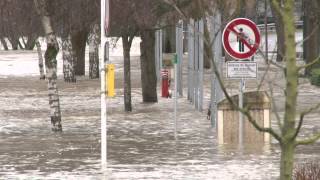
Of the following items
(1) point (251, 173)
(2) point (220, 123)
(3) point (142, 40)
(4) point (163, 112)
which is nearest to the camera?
(1) point (251, 173)

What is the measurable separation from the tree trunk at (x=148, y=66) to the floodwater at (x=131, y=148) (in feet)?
1.16

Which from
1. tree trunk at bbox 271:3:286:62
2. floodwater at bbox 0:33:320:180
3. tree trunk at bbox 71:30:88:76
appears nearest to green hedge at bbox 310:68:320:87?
tree trunk at bbox 271:3:286:62

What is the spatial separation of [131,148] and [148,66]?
9698 mm

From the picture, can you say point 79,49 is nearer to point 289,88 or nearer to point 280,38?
point 280,38

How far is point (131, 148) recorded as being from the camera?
13883 mm

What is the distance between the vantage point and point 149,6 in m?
18.3

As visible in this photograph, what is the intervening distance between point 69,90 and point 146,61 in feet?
25.5

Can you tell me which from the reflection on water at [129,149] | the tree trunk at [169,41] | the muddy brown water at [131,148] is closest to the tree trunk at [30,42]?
the tree trunk at [169,41]

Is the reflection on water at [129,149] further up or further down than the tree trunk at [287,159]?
further down

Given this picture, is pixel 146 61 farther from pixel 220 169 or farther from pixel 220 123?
pixel 220 169

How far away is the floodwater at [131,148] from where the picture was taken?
1119 centimetres

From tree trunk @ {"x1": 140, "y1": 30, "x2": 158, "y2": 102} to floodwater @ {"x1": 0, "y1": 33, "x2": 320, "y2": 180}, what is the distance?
1.16 feet

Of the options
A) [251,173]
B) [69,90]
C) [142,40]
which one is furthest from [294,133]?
[69,90]

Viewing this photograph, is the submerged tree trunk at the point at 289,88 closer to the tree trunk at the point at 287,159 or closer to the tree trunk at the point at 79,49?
the tree trunk at the point at 287,159
